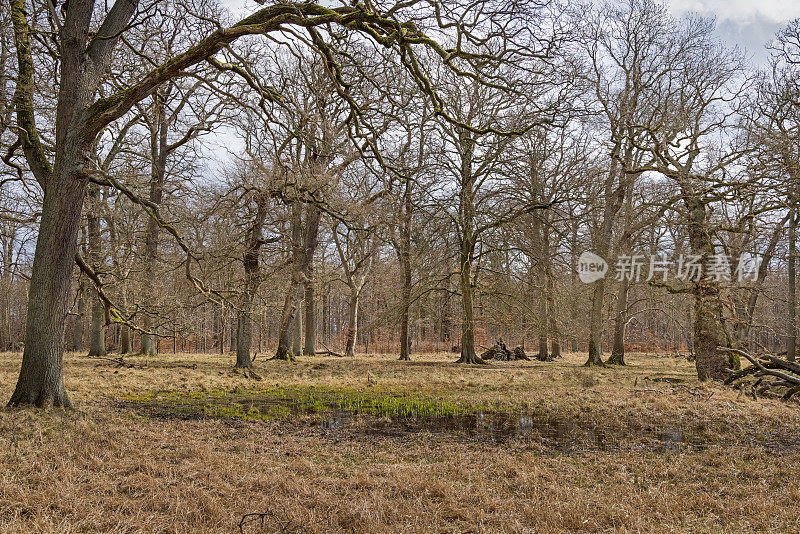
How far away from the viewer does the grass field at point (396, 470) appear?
339 centimetres

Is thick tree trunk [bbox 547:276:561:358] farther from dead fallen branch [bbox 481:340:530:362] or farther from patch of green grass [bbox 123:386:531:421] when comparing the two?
patch of green grass [bbox 123:386:531:421]

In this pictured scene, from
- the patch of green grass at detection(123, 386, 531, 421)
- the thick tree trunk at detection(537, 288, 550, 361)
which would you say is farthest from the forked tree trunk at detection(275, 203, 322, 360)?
the thick tree trunk at detection(537, 288, 550, 361)

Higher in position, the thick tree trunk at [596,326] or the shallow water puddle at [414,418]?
the thick tree trunk at [596,326]

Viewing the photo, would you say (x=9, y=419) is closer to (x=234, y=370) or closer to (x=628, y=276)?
(x=234, y=370)

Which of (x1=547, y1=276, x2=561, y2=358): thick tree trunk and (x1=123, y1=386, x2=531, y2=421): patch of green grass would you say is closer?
(x1=123, y1=386, x2=531, y2=421): patch of green grass

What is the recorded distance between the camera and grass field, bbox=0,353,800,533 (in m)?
3.39

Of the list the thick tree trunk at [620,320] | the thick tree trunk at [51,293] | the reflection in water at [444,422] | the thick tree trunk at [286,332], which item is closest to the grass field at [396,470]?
the reflection in water at [444,422]

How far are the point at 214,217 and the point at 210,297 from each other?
560cm

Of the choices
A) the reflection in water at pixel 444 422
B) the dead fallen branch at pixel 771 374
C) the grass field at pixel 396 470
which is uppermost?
the dead fallen branch at pixel 771 374

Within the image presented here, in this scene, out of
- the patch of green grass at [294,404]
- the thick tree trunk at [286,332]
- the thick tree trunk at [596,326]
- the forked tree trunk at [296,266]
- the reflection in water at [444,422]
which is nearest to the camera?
the reflection in water at [444,422]

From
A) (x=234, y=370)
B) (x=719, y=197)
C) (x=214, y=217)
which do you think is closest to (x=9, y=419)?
(x=234, y=370)

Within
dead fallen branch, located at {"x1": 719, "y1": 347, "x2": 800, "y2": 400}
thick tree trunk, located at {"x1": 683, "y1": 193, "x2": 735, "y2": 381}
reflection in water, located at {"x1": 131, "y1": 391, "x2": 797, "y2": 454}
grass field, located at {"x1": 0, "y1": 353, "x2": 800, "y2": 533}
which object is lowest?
reflection in water, located at {"x1": 131, "y1": 391, "x2": 797, "y2": 454}

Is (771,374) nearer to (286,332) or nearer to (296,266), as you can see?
(296,266)

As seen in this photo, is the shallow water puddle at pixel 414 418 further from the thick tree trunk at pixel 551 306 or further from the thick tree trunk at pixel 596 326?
the thick tree trunk at pixel 596 326
